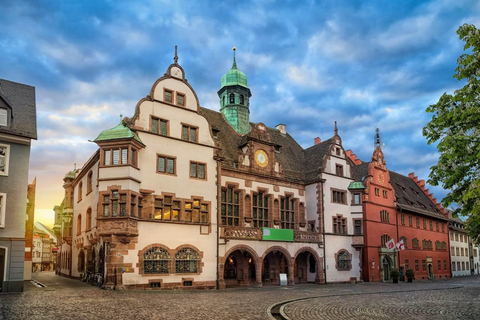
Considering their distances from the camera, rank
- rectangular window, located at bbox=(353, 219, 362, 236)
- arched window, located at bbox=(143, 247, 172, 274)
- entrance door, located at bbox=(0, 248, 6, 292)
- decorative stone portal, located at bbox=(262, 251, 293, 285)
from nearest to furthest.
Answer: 1. entrance door, located at bbox=(0, 248, 6, 292)
2. arched window, located at bbox=(143, 247, 172, 274)
3. decorative stone portal, located at bbox=(262, 251, 293, 285)
4. rectangular window, located at bbox=(353, 219, 362, 236)

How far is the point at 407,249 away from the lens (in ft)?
181

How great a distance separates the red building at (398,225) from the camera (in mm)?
48156

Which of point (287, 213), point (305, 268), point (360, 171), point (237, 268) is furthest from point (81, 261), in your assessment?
point (360, 171)

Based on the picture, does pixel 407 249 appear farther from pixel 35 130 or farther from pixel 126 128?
pixel 35 130

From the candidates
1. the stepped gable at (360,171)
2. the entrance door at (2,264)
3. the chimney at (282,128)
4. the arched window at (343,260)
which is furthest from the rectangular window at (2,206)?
the stepped gable at (360,171)

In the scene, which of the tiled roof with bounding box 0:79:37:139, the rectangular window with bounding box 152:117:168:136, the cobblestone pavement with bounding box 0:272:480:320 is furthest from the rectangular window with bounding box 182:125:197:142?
the cobblestone pavement with bounding box 0:272:480:320

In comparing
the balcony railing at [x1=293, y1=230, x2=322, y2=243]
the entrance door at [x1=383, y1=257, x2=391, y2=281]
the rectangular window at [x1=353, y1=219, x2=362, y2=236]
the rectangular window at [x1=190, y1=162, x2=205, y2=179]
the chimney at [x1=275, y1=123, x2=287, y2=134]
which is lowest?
the entrance door at [x1=383, y1=257, x2=391, y2=281]

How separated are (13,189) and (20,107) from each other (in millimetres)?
5631

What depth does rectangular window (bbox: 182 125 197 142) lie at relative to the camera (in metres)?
35.4

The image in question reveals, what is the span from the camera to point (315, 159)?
155 feet

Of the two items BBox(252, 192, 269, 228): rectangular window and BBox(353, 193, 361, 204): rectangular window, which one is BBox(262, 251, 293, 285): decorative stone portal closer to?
BBox(252, 192, 269, 228): rectangular window

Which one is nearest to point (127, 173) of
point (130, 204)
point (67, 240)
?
point (130, 204)

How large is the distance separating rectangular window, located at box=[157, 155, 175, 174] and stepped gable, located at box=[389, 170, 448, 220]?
3201cm

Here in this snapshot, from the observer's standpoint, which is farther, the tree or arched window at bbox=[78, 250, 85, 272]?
arched window at bbox=[78, 250, 85, 272]
